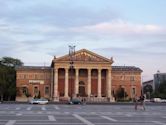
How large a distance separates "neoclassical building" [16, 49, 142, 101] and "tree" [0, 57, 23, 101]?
7.99 ft

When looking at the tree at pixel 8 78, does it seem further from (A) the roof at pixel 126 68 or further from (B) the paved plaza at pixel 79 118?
(B) the paved plaza at pixel 79 118

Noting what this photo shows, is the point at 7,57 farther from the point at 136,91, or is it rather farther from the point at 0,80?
the point at 136,91

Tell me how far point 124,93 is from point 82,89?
529 inches

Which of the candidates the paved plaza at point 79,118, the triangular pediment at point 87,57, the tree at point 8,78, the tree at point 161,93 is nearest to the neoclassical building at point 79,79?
the triangular pediment at point 87,57

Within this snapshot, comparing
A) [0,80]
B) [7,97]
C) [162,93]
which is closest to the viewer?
[0,80]

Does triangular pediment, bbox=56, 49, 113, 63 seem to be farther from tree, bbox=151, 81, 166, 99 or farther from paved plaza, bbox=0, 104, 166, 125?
paved plaza, bbox=0, 104, 166, 125

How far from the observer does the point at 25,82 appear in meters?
154

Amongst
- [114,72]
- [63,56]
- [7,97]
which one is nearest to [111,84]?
[114,72]

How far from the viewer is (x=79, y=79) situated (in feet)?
500

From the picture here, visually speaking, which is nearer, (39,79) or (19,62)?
(39,79)

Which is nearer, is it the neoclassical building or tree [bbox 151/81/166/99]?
the neoclassical building

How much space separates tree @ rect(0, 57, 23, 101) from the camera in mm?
142300

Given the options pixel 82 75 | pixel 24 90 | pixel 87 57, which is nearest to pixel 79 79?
pixel 82 75

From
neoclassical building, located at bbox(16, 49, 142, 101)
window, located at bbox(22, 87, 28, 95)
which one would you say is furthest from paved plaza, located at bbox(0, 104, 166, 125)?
window, located at bbox(22, 87, 28, 95)
